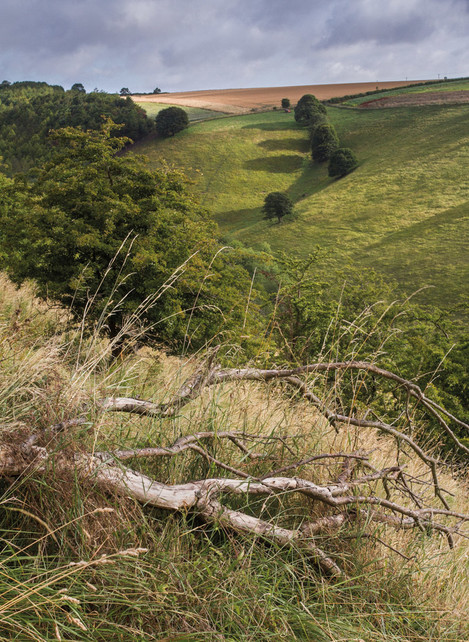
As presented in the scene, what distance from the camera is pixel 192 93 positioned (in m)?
114

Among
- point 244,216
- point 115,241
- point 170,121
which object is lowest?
point 244,216

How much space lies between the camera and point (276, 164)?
74.4 m

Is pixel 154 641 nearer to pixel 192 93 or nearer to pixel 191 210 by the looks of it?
pixel 191 210

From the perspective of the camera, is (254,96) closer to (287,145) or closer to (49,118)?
(287,145)

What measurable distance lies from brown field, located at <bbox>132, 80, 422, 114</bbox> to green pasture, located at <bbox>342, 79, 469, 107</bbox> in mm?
5779

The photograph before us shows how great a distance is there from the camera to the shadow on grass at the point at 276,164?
73.1m

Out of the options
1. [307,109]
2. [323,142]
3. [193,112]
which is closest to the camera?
[323,142]

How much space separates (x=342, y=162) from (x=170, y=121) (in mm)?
33848

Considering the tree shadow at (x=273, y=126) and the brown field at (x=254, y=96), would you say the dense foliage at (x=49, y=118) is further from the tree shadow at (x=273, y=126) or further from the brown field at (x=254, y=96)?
the tree shadow at (x=273, y=126)

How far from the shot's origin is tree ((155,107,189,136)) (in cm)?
8219

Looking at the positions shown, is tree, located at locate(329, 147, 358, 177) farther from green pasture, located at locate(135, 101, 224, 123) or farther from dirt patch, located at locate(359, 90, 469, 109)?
green pasture, located at locate(135, 101, 224, 123)

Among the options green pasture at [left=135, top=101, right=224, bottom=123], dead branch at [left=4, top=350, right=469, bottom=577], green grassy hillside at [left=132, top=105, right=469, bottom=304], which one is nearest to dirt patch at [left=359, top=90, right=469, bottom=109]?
green grassy hillside at [left=132, top=105, right=469, bottom=304]

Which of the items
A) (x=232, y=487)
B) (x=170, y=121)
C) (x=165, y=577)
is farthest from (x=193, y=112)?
(x=165, y=577)

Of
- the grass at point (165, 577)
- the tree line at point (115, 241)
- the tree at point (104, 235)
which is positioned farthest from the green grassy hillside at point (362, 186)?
the grass at point (165, 577)
